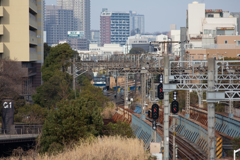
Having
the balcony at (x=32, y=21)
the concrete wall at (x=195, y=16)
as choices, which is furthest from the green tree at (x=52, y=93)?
the concrete wall at (x=195, y=16)

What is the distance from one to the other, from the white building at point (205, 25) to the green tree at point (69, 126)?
151ft

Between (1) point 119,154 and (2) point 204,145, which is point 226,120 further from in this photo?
(1) point 119,154

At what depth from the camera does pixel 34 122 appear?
30.7 m

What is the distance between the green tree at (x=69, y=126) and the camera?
19875 millimetres

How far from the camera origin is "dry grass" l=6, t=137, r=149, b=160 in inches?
623

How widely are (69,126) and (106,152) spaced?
437 cm

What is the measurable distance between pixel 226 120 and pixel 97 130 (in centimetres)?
1394

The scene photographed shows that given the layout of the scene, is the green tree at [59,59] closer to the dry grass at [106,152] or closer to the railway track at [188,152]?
the railway track at [188,152]

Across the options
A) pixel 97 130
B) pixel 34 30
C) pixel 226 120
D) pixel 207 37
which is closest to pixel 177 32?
pixel 207 37

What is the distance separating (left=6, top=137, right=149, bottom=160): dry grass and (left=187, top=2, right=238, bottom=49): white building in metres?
49.5

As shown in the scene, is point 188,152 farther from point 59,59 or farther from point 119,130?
point 59,59

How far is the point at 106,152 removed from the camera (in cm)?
1619

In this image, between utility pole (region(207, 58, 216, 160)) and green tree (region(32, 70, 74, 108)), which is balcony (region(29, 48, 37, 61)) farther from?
utility pole (region(207, 58, 216, 160))

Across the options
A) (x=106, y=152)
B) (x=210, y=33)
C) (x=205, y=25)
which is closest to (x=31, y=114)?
(x=106, y=152)
